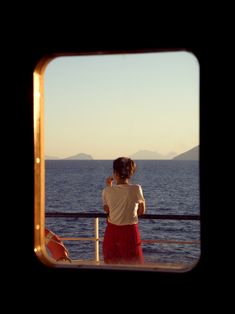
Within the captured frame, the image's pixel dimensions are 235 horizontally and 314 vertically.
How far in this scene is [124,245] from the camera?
385cm

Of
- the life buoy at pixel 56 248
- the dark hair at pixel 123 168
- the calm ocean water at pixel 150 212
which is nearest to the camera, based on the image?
the dark hair at pixel 123 168

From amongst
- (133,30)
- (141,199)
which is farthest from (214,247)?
(141,199)

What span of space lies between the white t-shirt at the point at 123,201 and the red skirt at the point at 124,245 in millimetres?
42

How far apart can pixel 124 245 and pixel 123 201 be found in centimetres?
29

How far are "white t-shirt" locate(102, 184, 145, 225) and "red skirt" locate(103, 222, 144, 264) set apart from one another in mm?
42

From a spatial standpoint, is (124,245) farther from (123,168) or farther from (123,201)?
(123,168)

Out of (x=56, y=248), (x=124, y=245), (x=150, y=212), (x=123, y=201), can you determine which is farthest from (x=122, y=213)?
(x=150, y=212)

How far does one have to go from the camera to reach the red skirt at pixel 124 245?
12.6ft

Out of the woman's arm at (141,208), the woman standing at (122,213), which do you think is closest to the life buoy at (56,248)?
the woman standing at (122,213)

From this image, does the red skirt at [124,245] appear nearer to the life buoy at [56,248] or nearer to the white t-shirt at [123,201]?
the white t-shirt at [123,201]

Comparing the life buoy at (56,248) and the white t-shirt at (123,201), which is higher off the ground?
the white t-shirt at (123,201)

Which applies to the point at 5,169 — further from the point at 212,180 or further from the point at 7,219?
the point at 212,180

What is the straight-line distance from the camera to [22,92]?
8.34ft

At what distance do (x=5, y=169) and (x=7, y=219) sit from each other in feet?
0.66
